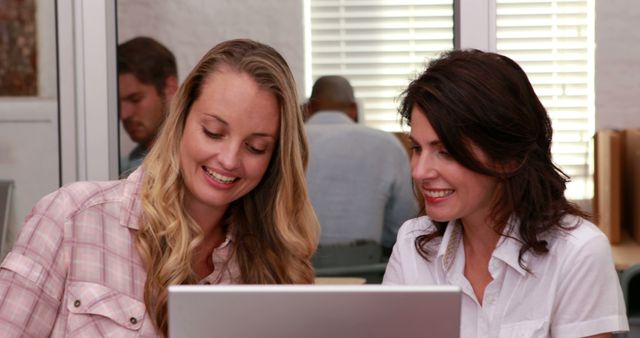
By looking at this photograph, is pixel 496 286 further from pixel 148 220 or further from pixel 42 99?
pixel 42 99

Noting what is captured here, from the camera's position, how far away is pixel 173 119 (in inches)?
84.7

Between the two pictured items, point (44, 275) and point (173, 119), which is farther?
point (173, 119)

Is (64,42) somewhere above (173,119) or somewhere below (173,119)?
above

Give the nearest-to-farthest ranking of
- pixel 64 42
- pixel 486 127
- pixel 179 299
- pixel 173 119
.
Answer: pixel 179 299 → pixel 486 127 → pixel 173 119 → pixel 64 42

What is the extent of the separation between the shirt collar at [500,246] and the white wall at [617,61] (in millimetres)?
1577

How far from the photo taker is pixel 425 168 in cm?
201

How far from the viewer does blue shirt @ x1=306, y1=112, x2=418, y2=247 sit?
3582 millimetres

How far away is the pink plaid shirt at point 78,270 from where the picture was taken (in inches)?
78.4

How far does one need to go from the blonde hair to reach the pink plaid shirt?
0.12 feet

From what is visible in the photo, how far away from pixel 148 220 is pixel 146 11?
1.58 metres

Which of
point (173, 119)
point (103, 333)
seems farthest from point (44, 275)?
point (173, 119)

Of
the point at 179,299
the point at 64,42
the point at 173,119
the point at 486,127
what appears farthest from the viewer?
the point at 64,42

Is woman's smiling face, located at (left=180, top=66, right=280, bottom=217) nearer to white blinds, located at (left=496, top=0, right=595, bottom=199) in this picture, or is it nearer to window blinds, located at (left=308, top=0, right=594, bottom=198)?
window blinds, located at (left=308, top=0, right=594, bottom=198)

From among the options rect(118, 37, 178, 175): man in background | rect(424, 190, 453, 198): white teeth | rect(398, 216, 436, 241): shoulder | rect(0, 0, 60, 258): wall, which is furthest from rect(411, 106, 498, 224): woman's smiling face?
rect(0, 0, 60, 258): wall
